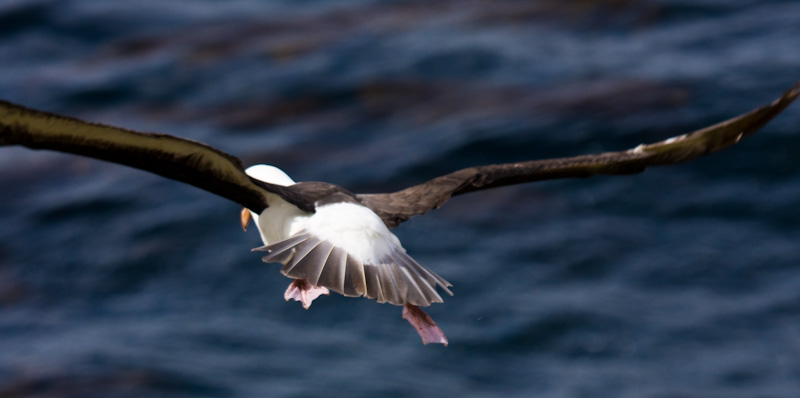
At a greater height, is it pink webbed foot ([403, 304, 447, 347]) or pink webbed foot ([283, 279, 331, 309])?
pink webbed foot ([283, 279, 331, 309])

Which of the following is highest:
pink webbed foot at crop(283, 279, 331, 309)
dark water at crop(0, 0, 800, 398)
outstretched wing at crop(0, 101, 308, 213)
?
dark water at crop(0, 0, 800, 398)

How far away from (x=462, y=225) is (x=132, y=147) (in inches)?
587

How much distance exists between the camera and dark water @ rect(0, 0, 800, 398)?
19734 mm

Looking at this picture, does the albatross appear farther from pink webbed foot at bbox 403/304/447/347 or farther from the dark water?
the dark water

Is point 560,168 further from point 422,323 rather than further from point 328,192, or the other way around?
point 328,192

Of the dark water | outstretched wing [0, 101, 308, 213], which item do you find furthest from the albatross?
A: the dark water

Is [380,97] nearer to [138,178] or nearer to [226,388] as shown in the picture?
[138,178]

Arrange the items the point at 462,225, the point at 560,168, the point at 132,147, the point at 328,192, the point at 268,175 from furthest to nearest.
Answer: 1. the point at 462,225
2. the point at 560,168
3. the point at 268,175
4. the point at 328,192
5. the point at 132,147

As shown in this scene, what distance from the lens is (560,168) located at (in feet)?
27.6

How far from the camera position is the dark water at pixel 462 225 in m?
19.7

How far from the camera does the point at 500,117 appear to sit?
22172 millimetres

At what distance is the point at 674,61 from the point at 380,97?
596 centimetres

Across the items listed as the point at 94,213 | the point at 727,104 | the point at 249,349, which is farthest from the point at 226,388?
the point at 727,104

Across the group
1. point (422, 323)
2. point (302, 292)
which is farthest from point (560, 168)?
point (302, 292)
